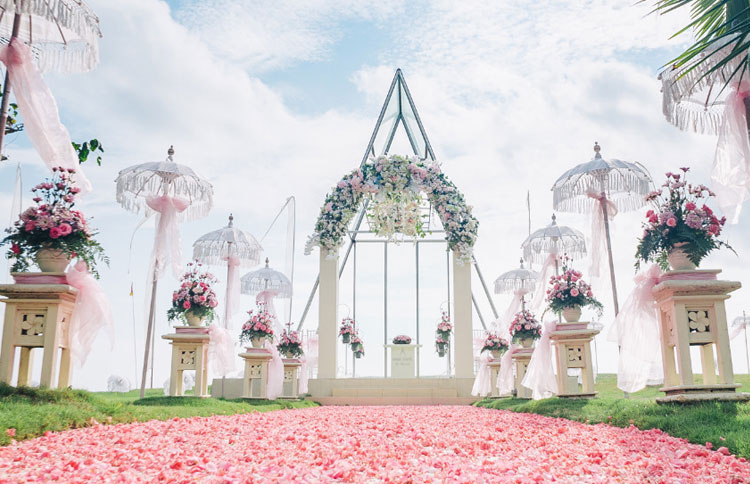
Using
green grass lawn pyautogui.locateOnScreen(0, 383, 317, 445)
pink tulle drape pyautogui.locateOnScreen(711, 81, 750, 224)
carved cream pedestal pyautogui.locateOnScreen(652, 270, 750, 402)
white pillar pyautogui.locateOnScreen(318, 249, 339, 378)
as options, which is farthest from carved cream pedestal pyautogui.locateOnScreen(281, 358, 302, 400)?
pink tulle drape pyautogui.locateOnScreen(711, 81, 750, 224)

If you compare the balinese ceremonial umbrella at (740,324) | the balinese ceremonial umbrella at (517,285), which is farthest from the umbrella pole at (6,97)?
the balinese ceremonial umbrella at (740,324)

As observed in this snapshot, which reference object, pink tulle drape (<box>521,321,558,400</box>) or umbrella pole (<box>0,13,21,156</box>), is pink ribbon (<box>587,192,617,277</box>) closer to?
pink tulle drape (<box>521,321,558,400</box>)

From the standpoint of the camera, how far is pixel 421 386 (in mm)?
14234

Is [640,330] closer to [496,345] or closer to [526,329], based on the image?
[526,329]

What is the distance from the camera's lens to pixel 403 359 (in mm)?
16922

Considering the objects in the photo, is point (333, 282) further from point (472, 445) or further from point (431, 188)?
point (472, 445)

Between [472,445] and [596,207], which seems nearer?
[472,445]

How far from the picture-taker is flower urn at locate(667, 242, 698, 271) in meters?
5.56

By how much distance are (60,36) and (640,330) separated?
742 cm

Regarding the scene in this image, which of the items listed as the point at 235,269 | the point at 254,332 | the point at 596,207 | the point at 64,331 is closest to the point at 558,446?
the point at 64,331

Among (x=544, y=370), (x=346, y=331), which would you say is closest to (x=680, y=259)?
(x=544, y=370)

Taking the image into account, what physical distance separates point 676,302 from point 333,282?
10.3 metres

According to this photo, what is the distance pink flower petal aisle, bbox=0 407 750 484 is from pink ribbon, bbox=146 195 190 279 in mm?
5020

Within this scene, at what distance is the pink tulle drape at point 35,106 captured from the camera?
235 inches
